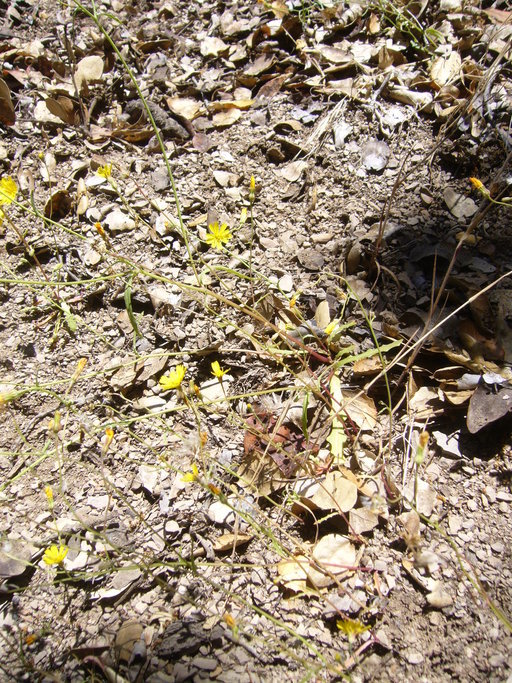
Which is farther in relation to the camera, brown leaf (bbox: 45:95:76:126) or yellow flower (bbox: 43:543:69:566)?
brown leaf (bbox: 45:95:76:126)

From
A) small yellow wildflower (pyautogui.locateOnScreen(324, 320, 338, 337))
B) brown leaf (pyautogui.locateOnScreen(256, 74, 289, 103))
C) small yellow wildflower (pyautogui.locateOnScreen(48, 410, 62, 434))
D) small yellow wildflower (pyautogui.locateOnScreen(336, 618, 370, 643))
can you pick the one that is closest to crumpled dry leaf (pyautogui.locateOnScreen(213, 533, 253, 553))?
small yellow wildflower (pyautogui.locateOnScreen(336, 618, 370, 643))

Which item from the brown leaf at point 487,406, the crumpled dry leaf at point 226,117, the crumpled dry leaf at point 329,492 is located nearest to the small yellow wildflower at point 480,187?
the brown leaf at point 487,406

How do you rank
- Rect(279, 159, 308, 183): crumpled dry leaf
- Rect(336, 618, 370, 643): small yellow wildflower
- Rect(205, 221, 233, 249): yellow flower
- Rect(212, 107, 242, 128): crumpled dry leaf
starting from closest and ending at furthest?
Rect(336, 618, 370, 643): small yellow wildflower → Rect(205, 221, 233, 249): yellow flower → Rect(279, 159, 308, 183): crumpled dry leaf → Rect(212, 107, 242, 128): crumpled dry leaf

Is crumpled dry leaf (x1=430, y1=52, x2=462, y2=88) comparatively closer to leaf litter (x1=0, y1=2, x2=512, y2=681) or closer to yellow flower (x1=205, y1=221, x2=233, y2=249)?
leaf litter (x1=0, y1=2, x2=512, y2=681)

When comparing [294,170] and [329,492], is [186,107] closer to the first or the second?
[294,170]

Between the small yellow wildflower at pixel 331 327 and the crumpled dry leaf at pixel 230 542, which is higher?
the small yellow wildflower at pixel 331 327

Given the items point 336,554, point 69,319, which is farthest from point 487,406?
point 69,319

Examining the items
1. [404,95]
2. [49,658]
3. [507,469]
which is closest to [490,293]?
[507,469]

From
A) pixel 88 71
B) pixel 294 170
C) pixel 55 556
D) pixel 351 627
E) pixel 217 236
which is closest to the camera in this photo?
pixel 351 627

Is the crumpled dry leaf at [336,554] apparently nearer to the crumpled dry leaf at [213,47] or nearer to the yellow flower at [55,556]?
the yellow flower at [55,556]

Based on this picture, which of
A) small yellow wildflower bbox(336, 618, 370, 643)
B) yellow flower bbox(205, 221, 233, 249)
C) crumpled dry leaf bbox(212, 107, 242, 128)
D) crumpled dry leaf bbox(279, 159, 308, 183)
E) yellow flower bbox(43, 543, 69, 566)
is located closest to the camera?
small yellow wildflower bbox(336, 618, 370, 643)

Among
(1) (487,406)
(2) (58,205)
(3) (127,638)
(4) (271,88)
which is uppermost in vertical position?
(4) (271,88)

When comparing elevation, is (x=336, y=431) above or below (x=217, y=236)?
below

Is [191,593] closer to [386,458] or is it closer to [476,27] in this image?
[386,458]
